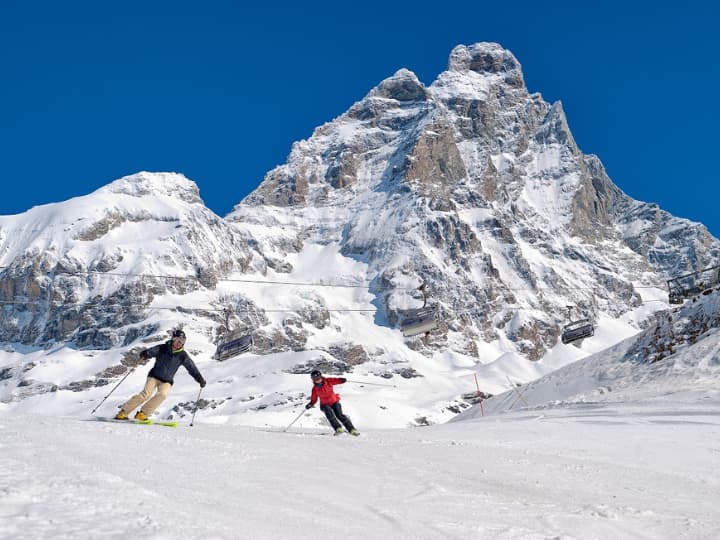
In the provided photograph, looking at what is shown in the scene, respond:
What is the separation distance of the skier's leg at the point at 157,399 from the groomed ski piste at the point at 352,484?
5.83 ft

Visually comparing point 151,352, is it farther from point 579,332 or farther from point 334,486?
point 579,332

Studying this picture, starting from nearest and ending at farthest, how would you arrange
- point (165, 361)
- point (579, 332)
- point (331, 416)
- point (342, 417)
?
point (165, 361) → point (342, 417) → point (331, 416) → point (579, 332)

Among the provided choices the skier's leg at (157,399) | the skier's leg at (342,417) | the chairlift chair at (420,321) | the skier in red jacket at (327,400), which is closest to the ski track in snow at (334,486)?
the skier's leg at (157,399)

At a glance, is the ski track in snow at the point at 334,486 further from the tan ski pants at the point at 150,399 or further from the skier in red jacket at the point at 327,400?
the skier in red jacket at the point at 327,400

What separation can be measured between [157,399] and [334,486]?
7.28 m

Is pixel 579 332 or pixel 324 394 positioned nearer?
pixel 324 394

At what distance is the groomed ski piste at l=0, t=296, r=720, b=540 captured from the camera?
604 cm

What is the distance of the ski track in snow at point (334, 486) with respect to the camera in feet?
19.7

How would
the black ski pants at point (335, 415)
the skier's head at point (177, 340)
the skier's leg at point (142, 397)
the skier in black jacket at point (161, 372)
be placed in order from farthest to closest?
1. the black ski pants at point (335, 415)
2. the skier's head at point (177, 340)
3. the skier in black jacket at point (161, 372)
4. the skier's leg at point (142, 397)

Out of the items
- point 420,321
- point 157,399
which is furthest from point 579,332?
point 157,399

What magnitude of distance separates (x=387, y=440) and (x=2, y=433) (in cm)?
677

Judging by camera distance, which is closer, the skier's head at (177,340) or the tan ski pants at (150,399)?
the tan ski pants at (150,399)

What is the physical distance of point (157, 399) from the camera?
14602 mm

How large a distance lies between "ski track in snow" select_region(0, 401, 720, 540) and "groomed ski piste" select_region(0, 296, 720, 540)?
0.03 m
